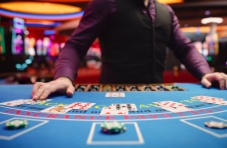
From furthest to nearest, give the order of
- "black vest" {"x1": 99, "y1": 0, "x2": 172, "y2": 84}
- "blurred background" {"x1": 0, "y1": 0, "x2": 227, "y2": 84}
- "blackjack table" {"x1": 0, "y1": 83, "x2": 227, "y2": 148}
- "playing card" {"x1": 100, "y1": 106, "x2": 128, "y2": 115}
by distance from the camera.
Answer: "blurred background" {"x1": 0, "y1": 0, "x2": 227, "y2": 84} < "black vest" {"x1": 99, "y1": 0, "x2": 172, "y2": 84} < "playing card" {"x1": 100, "y1": 106, "x2": 128, "y2": 115} < "blackjack table" {"x1": 0, "y1": 83, "x2": 227, "y2": 148}

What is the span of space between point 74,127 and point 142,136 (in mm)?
191

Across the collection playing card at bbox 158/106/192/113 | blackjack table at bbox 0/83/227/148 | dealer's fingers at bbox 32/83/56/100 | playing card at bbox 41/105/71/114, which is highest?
dealer's fingers at bbox 32/83/56/100

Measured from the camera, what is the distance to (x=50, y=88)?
108 cm

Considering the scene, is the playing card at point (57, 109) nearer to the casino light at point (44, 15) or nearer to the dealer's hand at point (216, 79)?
the dealer's hand at point (216, 79)

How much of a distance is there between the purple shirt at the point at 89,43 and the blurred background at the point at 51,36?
27 centimetres

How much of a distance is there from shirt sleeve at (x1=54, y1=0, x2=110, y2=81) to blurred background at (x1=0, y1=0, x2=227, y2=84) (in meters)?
1.00


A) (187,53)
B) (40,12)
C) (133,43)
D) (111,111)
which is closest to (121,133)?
(111,111)

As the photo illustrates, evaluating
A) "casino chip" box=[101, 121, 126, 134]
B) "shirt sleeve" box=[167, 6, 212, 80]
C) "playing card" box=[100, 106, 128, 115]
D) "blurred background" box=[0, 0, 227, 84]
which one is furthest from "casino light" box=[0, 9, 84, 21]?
"casino chip" box=[101, 121, 126, 134]

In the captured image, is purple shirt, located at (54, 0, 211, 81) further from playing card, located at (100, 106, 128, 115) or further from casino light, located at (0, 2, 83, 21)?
casino light, located at (0, 2, 83, 21)

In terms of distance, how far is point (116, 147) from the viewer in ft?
1.62

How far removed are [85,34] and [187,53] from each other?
32.6 inches

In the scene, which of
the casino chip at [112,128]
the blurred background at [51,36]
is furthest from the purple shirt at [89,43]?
the casino chip at [112,128]

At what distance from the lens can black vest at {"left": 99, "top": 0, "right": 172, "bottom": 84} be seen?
5.35 feet

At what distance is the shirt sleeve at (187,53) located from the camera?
1663 millimetres
